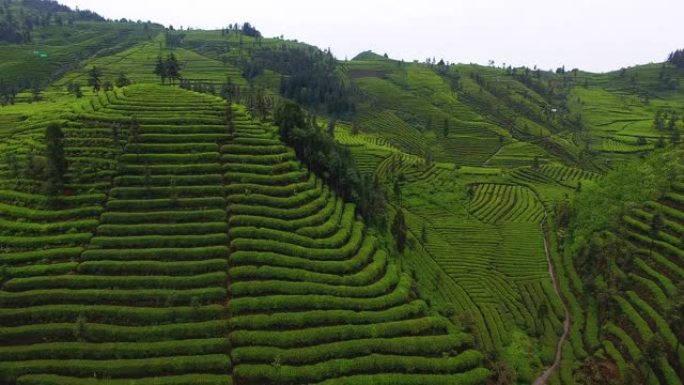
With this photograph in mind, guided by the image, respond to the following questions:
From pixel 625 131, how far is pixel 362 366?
7122 inches

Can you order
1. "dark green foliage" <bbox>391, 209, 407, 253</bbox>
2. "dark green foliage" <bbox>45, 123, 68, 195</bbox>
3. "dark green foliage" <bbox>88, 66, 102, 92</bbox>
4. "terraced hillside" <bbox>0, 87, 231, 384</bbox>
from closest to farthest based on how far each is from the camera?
"terraced hillside" <bbox>0, 87, 231, 384</bbox>
"dark green foliage" <bbox>45, 123, 68, 195</bbox>
"dark green foliage" <bbox>391, 209, 407, 253</bbox>
"dark green foliage" <bbox>88, 66, 102, 92</bbox>

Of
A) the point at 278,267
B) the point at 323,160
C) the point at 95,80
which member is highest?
the point at 95,80

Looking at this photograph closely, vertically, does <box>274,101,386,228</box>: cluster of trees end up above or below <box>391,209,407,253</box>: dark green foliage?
above

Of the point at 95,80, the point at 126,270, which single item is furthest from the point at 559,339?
the point at 95,80

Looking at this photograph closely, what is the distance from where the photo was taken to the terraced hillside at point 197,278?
38125 mm

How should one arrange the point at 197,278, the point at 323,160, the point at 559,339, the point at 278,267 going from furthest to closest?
1. the point at 323,160
2. the point at 559,339
3. the point at 278,267
4. the point at 197,278

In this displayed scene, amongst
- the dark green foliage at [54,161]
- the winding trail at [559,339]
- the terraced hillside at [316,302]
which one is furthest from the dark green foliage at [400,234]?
the dark green foliage at [54,161]

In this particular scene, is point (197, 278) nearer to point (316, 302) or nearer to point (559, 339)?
point (316, 302)

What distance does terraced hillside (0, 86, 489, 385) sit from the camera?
3812 centimetres

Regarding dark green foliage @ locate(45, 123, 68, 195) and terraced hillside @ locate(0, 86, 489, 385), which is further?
dark green foliage @ locate(45, 123, 68, 195)

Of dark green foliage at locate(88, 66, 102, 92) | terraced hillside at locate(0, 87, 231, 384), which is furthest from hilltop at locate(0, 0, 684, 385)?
dark green foliage at locate(88, 66, 102, 92)

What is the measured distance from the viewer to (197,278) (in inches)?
1747

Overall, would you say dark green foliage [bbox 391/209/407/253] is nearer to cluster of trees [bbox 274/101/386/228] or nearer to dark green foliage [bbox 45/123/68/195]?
cluster of trees [bbox 274/101/386/228]

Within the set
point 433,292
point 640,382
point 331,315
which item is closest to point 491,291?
point 433,292
